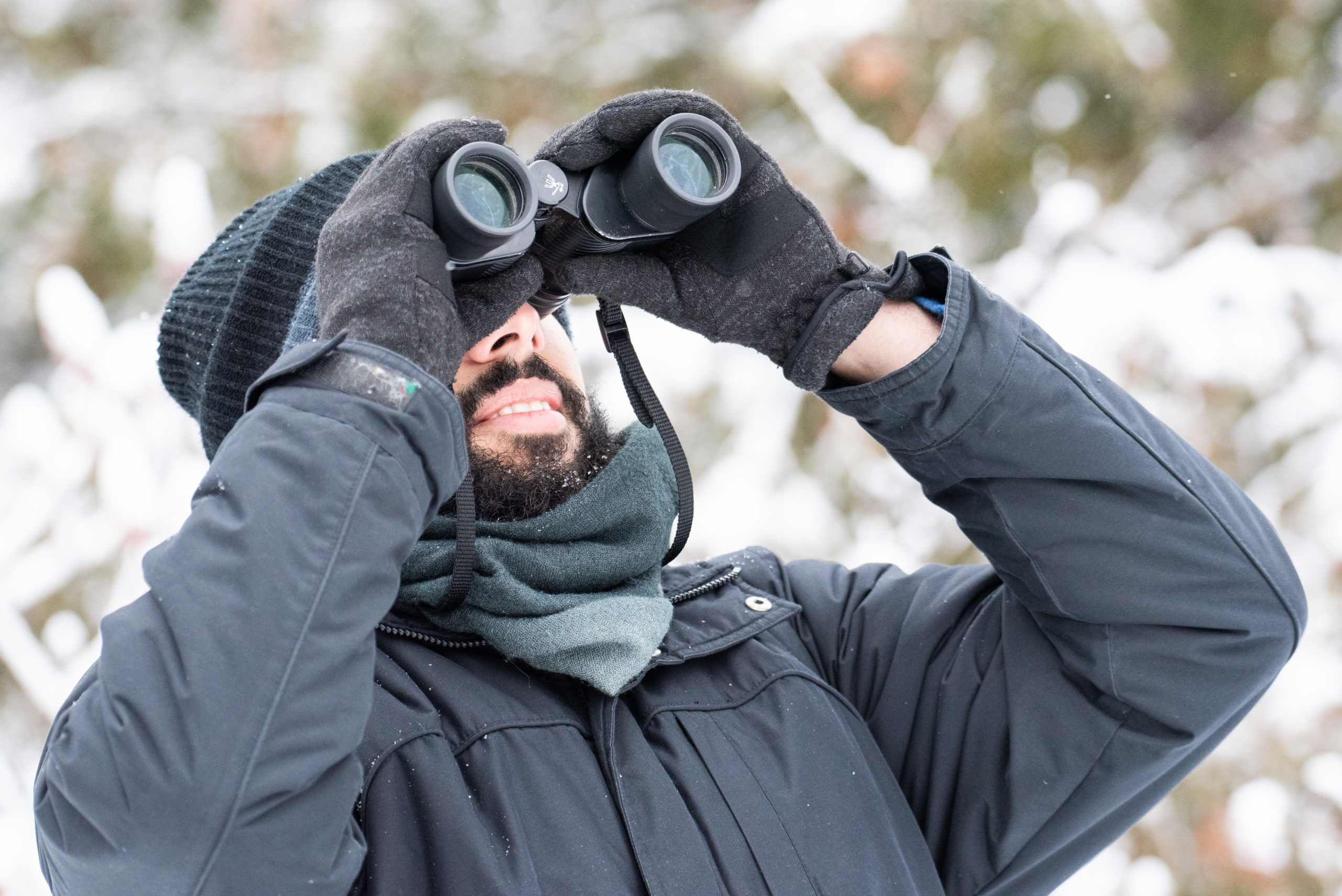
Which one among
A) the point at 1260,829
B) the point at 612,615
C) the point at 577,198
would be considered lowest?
the point at 1260,829

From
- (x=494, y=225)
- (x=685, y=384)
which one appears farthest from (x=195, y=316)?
(x=685, y=384)

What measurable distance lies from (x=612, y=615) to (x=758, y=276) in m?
0.45

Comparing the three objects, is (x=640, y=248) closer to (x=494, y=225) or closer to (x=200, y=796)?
(x=494, y=225)

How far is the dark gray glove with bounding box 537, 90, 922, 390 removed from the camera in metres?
1.32

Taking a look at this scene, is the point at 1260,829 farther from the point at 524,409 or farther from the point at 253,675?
the point at 253,675

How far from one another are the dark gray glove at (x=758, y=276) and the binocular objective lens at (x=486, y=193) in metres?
0.09

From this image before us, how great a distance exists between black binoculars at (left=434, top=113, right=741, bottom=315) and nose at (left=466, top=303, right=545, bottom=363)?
16 centimetres

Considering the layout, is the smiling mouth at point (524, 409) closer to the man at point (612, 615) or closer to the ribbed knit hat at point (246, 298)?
the man at point (612, 615)

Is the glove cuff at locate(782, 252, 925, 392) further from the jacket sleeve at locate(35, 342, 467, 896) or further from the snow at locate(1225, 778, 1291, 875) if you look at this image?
the snow at locate(1225, 778, 1291, 875)

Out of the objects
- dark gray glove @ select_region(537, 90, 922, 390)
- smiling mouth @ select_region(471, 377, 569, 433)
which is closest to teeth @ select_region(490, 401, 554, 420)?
smiling mouth @ select_region(471, 377, 569, 433)

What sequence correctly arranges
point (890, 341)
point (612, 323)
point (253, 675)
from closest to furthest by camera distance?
1. point (253, 675)
2. point (890, 341)
3. point (612, 323)

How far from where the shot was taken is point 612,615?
1.29 meters

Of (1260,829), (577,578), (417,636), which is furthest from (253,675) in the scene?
(1260,829)

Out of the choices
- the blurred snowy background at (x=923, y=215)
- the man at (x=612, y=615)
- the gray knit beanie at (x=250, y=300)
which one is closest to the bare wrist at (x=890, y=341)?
the man at (x=612, y=615)
